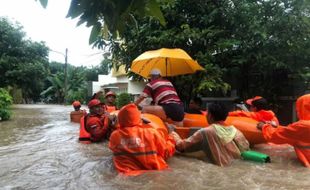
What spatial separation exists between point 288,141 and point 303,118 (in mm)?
401

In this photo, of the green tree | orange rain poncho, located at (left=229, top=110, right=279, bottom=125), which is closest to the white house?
the green tree

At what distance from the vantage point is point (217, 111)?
6277mm

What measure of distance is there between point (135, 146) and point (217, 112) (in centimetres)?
137

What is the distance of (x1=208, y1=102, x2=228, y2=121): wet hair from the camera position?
6.23 meters

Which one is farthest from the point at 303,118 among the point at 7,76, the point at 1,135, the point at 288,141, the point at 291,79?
the point at 7,76

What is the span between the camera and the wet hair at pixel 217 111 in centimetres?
623

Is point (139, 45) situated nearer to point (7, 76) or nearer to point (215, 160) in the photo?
→ point (215, 160)

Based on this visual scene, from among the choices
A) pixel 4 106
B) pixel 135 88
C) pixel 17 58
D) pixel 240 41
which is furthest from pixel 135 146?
pixel 17 58

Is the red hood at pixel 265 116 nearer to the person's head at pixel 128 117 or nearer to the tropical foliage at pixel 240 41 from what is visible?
the tropical foliage at pixel 240 41

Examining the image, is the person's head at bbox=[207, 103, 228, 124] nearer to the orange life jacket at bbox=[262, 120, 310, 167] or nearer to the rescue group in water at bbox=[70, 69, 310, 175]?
the rescue group in water at bbox=[70, 69, 310, 175]

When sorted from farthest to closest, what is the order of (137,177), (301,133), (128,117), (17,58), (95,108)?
1. (17,58)
2. (95,108)
3. (301,133)
4. (128,117)
5. (137,177)

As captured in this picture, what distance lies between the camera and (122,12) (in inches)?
103

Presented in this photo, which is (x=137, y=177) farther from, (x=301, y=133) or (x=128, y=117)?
(x=301, y=133)

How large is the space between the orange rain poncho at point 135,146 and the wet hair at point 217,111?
2.83 ft
